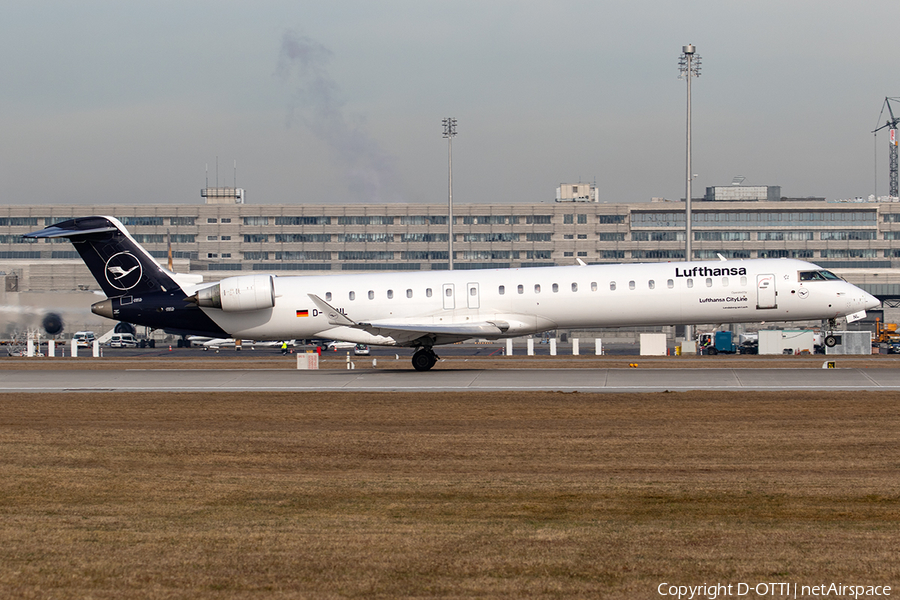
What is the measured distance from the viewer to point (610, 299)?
32.7 metres

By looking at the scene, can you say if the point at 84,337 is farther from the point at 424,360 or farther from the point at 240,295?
the point at 424,360

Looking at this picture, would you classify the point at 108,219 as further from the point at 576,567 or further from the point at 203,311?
the point at 576,567

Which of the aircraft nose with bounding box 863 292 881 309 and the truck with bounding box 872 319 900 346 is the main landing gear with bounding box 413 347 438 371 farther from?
the truck with bounding box 872 319 900 346

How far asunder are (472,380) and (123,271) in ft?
48.2

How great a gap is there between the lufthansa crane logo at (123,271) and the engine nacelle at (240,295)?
9.28ft

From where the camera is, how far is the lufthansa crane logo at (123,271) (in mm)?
34531

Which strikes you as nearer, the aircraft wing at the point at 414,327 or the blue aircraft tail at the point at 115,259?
the aircraft wing at the point at 414,327

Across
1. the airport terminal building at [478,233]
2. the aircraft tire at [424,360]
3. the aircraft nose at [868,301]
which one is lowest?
the aircraft tire at [424,360]

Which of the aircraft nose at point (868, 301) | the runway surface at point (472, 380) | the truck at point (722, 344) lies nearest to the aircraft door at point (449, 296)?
the runway surface at point (472, 380)

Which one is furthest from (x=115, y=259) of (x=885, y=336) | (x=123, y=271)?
(x=885, y=336)

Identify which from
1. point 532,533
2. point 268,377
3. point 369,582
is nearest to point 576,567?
point 532,533

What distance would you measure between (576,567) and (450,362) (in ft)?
106

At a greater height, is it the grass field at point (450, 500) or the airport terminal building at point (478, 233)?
the airport terminal building at point (478, 233)

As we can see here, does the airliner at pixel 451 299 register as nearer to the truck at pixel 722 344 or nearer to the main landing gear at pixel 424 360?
the main landing gear at pixel 424 360
